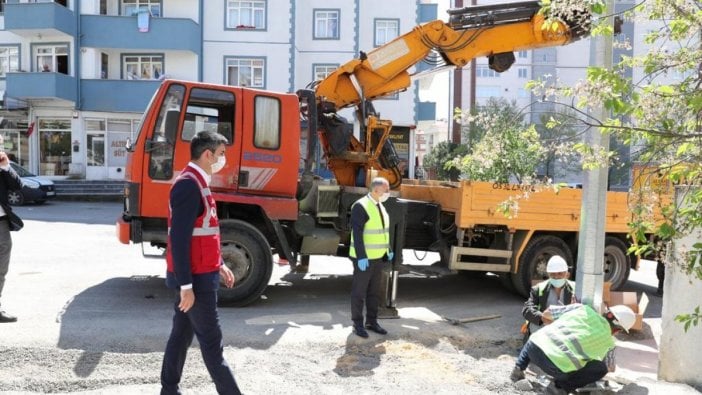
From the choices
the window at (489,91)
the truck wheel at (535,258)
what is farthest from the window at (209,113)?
the window at (489,91)

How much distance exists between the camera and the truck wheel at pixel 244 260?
739 cm

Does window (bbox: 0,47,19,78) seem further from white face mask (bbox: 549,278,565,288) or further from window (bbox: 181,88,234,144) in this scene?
white face mask (bbox: 549,278,565,288)

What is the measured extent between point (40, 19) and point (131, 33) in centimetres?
373

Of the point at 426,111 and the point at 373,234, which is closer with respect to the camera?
the point at 373,234

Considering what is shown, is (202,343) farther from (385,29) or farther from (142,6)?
(142,6)

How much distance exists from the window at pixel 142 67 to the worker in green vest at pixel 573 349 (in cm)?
2672

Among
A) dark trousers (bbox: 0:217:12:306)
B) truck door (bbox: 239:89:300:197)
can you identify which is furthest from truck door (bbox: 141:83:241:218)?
dark trousers (bbox: 0:217:12:306)

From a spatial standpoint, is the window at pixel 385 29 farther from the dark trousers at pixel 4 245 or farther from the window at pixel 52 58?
the dark trousers at pixel 4 245

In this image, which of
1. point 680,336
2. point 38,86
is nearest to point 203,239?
point 680,336

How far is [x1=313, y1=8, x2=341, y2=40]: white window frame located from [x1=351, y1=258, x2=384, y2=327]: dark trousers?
2460 centimetres

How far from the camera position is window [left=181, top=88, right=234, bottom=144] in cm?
749

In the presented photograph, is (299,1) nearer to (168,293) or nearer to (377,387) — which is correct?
(168,293)

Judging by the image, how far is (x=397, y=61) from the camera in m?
8.82

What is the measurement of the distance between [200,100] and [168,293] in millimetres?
2655
